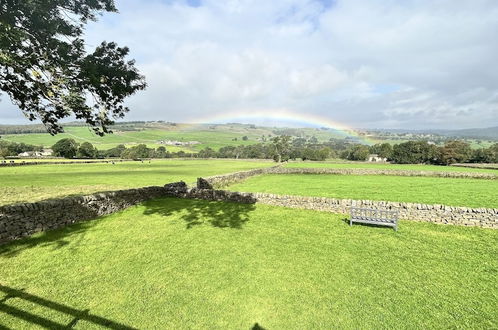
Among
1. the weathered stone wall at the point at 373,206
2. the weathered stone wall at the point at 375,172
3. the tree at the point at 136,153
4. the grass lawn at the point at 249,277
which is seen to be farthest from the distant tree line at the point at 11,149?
the grass lawn at the point at 249,277

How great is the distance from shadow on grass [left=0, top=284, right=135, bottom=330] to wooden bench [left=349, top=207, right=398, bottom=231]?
11.1 meters

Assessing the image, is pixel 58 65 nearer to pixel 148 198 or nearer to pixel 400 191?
pixel 148 198

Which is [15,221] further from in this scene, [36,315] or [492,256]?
[492,256]

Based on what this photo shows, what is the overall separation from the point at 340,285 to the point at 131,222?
10.5 meters

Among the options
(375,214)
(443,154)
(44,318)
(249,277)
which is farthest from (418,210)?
(443,154)

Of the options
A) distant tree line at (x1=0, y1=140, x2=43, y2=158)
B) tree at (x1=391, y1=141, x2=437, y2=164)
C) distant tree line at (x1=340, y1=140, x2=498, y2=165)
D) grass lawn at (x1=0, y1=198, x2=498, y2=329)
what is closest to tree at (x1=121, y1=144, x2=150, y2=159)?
distant tree line at (x1=0, y1=140, x2=43, y2=158)

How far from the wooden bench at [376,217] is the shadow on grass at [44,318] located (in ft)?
36.5

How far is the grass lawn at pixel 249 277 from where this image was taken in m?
6.27

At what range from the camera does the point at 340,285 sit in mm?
7684

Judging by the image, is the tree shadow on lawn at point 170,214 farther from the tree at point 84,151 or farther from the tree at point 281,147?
the tree at point 84,151

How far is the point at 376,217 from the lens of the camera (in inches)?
520

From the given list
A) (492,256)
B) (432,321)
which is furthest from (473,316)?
(492,256)

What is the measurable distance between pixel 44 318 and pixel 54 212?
280 inches

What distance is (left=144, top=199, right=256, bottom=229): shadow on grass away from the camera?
45.3 ft
